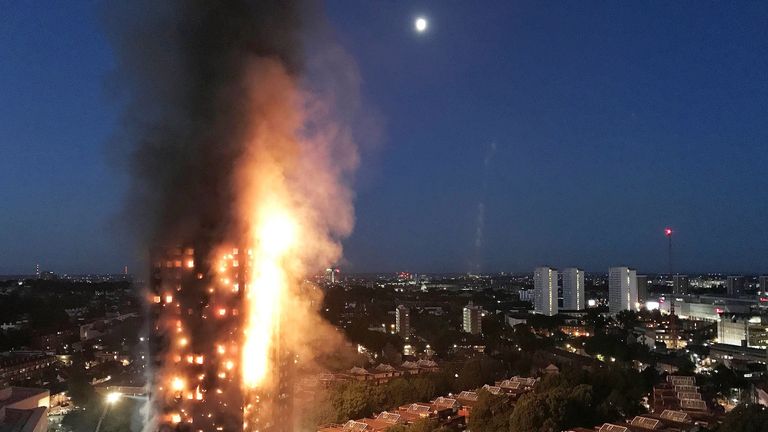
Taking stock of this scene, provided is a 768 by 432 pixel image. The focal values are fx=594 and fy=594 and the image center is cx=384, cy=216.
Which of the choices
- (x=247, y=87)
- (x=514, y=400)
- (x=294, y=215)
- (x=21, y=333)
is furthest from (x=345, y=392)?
(x=21, y=333)

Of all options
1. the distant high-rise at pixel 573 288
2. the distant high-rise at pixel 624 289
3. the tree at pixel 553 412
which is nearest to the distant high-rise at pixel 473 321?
the distant high-rise at pixel 624 289

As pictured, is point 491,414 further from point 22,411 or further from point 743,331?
point 743,331

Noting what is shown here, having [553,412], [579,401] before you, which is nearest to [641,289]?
[579,401]

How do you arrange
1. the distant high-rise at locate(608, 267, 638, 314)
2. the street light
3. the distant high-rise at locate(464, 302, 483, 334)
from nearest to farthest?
the street light < the distant high-rise at locate(464, 302, 483, 334) < the distant high-rise at locate(608, 267, 638, 314)

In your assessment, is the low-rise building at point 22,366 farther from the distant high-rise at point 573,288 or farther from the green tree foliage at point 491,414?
the distant high-rise at point 573,288

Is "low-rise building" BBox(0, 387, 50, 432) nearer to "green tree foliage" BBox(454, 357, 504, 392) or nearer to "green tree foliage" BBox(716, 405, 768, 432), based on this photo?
"green tree foliage" BBox(454, 357, 504, 392)

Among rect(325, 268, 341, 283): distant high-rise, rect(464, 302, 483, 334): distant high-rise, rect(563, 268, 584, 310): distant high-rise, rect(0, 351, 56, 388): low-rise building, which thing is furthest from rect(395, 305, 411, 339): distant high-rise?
rect(563, 268, 584, 310): distant high-rise

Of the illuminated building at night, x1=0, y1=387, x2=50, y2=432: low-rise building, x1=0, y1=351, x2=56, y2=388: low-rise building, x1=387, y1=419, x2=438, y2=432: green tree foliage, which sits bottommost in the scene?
x1=0, y1=351, x2=56, y2=388: low-rise building
